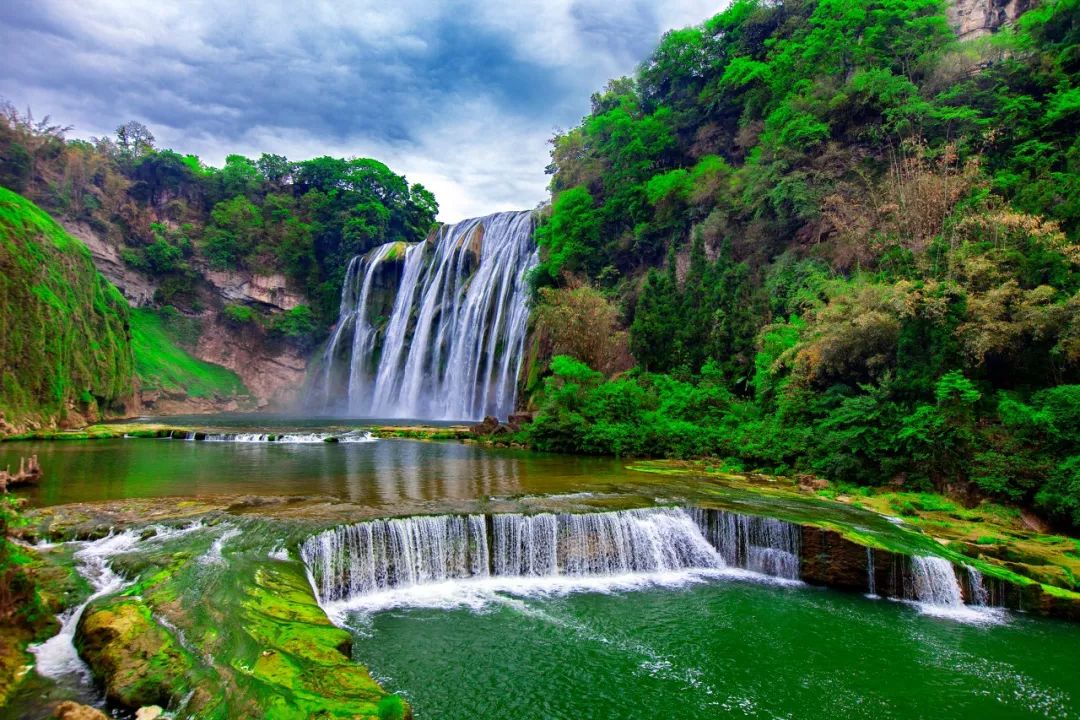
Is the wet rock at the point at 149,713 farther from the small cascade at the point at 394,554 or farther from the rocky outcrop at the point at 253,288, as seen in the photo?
the rocky outcrop at the point at 253,288

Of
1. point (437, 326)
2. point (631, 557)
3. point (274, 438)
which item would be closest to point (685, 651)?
point (631, 557)

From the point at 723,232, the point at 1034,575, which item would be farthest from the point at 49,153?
the point at 1034,575

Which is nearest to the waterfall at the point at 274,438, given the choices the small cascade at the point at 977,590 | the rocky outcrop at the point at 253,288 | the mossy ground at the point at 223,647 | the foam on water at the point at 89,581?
the foam on water at the point at 89,581

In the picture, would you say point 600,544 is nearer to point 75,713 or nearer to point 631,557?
point 631,557

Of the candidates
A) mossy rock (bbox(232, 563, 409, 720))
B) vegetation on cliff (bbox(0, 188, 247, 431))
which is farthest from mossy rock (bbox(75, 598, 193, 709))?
vegetation on cliff (bbox(0, 188, 247, 431))

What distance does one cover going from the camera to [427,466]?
16.2 m

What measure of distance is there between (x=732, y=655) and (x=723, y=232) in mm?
21659

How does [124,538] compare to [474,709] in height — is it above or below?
above

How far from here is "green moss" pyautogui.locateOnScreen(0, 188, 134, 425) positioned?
71.3ft

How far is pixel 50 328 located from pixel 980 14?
4248 centimetres

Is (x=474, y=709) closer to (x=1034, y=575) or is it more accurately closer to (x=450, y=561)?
(x=450, y=561)

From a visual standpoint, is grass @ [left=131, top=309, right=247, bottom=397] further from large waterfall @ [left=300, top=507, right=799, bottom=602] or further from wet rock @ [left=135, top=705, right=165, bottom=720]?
wet rock @ [left=135, top=705, right=165, bottom=720]

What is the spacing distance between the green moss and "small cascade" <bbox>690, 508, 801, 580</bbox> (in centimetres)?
2546

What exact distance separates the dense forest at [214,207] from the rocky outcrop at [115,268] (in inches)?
19.9
